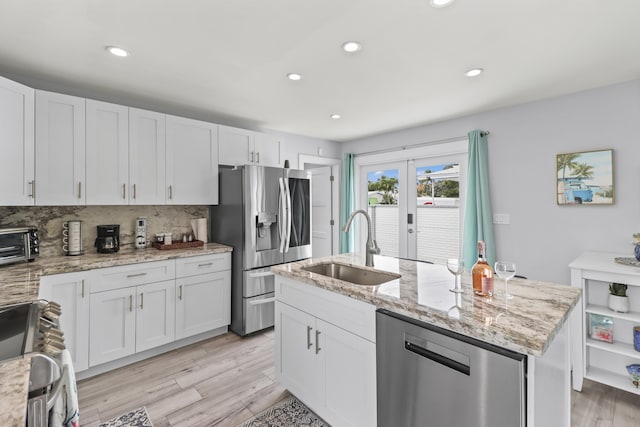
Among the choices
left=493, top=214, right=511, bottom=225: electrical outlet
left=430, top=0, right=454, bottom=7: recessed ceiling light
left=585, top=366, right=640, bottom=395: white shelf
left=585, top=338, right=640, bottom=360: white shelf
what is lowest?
left=585, top=366, right=640, bottom=395: white shelf

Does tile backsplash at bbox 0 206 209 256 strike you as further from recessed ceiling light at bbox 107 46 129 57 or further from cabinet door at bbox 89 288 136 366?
recessed ceiling light at bbox 107 46 129 57

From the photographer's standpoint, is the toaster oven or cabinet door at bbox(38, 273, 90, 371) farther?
cabinet door at bbox(38, 273, 90, 371)

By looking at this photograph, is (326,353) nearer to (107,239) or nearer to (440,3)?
(440,3)

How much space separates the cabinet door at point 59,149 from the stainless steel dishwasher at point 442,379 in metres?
2.70

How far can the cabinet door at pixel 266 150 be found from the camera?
3757 mm

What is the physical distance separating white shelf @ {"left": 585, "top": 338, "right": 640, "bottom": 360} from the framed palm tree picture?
1.21 m

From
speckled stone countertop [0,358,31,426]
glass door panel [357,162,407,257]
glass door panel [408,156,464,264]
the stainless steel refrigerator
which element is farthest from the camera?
glass door panel [357,162,407,257]

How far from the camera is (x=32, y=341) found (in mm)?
1097

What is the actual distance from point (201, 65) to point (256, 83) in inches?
19.3

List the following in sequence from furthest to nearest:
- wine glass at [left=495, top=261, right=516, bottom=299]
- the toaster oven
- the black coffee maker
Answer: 1. the black coffee maker
2. the toaster oven
3. wine glass at [left=495, top=261, right=516, bottom=299]

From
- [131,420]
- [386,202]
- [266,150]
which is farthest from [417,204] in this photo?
[131,420]

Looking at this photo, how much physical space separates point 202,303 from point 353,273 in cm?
174

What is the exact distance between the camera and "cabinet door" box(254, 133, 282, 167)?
3757 mm

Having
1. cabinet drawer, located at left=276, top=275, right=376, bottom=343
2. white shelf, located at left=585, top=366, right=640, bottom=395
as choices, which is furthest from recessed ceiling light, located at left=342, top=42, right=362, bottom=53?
white shelf, located at left=585, top=366, right=640, bottom=395
